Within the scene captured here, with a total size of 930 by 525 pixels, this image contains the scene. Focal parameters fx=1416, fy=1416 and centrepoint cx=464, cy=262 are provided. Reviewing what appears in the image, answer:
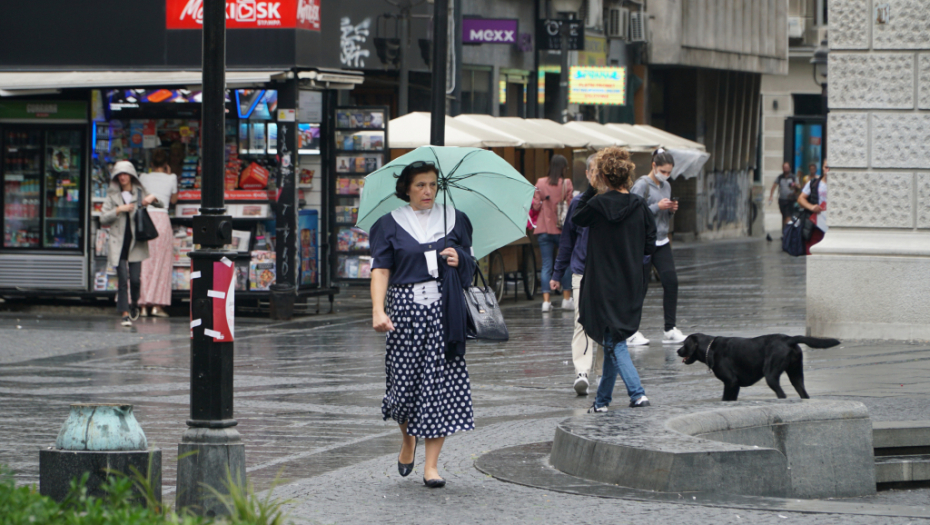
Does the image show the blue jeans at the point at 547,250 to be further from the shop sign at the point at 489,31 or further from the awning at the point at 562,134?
the shop sign at the point at 489,31

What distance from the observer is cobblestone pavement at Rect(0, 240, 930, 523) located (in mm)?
6660

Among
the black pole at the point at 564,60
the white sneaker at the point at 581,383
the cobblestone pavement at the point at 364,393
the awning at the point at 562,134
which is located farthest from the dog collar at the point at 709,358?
the black pole at the point at 564,60

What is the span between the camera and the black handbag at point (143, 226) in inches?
634

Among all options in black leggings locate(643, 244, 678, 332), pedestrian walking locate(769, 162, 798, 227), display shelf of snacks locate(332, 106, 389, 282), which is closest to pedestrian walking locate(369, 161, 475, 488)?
black leggings locate(643, 244, 678, 332)

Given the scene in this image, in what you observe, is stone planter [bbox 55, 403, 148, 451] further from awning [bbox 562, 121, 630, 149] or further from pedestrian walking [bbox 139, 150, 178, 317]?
awning [bbox 562, 121, 630, 149]

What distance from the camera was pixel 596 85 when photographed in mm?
30297

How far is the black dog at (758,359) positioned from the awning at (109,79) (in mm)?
8409

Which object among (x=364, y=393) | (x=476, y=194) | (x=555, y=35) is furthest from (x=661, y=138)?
(x=476, y=194)

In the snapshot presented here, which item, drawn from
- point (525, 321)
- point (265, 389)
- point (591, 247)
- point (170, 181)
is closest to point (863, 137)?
point (525, 321)

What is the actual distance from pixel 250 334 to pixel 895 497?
339 inches

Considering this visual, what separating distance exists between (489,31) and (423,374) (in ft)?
59.8

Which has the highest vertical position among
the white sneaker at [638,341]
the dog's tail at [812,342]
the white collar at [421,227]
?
the white collar at [421,227]

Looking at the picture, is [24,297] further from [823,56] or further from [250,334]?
[823,56]

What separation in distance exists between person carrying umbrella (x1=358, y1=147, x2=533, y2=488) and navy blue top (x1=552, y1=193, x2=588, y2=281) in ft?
9.39
